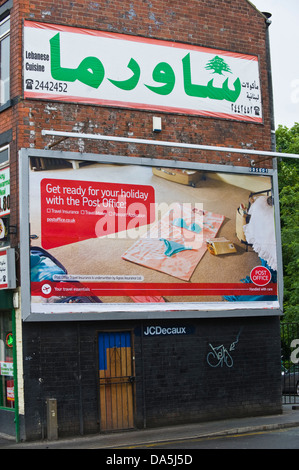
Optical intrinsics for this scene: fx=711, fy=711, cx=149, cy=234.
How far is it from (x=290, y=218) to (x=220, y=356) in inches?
735

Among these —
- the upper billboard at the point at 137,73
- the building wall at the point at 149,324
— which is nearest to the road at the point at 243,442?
the building wall at the point at 149,324

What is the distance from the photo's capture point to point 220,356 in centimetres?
1702

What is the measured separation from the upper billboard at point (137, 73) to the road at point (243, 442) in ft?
25.0

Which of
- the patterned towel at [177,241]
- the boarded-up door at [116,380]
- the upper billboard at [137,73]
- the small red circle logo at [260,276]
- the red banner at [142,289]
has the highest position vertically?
the upper billboard at [137,73]

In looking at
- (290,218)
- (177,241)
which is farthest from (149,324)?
(290,218)

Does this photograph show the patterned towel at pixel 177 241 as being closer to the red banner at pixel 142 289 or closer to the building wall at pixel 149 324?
the red banner at pixel 142 289

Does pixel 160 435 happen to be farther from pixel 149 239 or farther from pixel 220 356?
pixel 149 239

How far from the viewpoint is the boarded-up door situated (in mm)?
15484

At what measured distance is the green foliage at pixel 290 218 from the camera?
32.7 meters

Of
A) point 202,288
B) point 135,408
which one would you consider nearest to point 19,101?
point 202,288

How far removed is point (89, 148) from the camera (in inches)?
629

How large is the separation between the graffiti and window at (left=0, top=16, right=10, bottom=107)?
7.52 m

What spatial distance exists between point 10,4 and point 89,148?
11.9 ft
